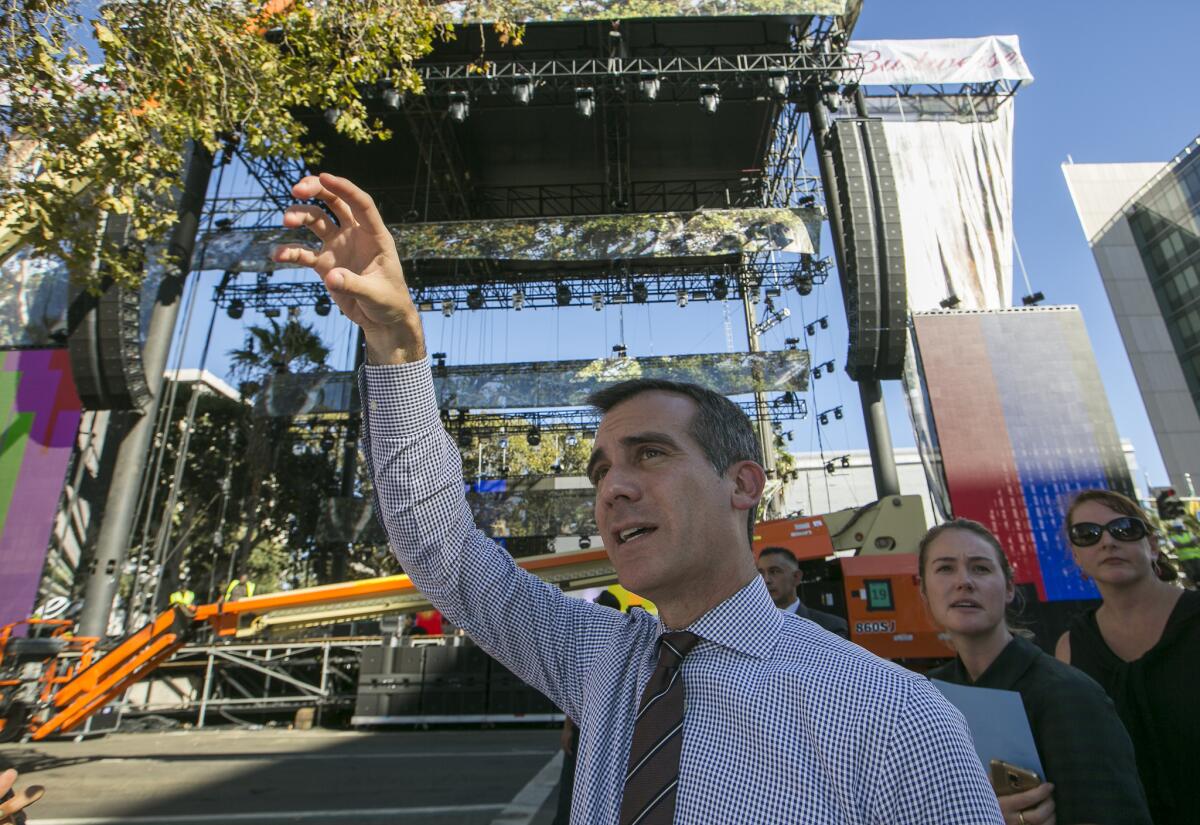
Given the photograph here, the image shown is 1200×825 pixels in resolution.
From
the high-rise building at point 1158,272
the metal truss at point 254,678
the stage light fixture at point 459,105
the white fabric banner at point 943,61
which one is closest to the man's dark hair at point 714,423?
the metal truss at point 254,678

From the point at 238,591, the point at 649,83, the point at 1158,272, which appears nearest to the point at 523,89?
the point at 649,83

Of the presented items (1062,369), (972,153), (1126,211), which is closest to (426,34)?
(1062,369)

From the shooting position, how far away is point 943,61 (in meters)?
21.0

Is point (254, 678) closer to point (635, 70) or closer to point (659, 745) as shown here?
point (659, 745)

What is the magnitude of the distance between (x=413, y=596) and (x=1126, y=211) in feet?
161

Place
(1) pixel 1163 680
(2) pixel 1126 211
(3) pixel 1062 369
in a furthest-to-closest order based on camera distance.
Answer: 1. (2) pixel 1126 211
2. (3) pixel 1062 369
3. (1) pixel 1163 680

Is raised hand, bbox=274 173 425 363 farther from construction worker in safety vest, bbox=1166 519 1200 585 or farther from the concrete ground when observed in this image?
the concrete ground

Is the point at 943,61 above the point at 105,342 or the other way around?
above

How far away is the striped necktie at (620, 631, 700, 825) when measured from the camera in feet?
3.30

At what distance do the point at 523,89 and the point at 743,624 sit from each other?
15.4 m

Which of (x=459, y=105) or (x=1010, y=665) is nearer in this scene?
(x=1010, y=665)

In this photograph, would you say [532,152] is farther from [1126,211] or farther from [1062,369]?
[1126,211]

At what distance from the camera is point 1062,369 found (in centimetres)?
1501

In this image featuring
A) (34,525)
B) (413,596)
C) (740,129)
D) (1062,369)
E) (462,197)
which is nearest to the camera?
(413,596)
